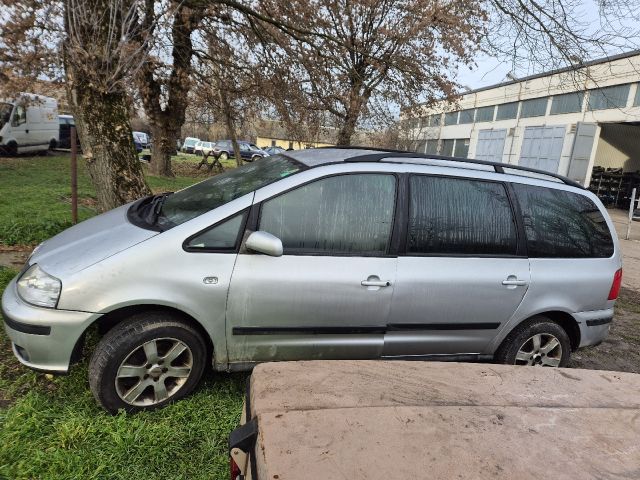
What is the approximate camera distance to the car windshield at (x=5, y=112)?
50.9ft

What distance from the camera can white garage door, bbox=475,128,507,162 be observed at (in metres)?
33.9

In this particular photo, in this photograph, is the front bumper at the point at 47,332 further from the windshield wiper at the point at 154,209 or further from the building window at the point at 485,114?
the building window at the point at 485,114

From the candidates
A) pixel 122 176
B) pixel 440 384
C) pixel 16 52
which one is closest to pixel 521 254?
pixel 440 384

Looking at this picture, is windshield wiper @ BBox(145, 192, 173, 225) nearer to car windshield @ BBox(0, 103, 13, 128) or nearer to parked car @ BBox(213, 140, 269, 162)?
car windshield @ BBox(0, 103, 13, 128)

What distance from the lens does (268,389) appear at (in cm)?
157

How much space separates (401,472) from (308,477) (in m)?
0.26

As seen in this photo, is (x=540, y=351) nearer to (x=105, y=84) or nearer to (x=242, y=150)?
(x=105, y=84)

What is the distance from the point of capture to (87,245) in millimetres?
2719

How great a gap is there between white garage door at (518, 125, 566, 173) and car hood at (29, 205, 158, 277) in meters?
28.6

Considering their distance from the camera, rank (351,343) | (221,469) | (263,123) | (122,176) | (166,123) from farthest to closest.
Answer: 1. (263,123)
2. (166,123)
3. (122,176)
4. (351,343)
5. (221,469)

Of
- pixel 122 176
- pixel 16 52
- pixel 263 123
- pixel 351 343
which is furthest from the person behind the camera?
pixel 263 123

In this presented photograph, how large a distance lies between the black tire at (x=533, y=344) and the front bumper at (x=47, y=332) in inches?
117

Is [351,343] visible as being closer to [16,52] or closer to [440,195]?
[440,195]

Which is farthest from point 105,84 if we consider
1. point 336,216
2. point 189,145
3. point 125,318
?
point 189,145
